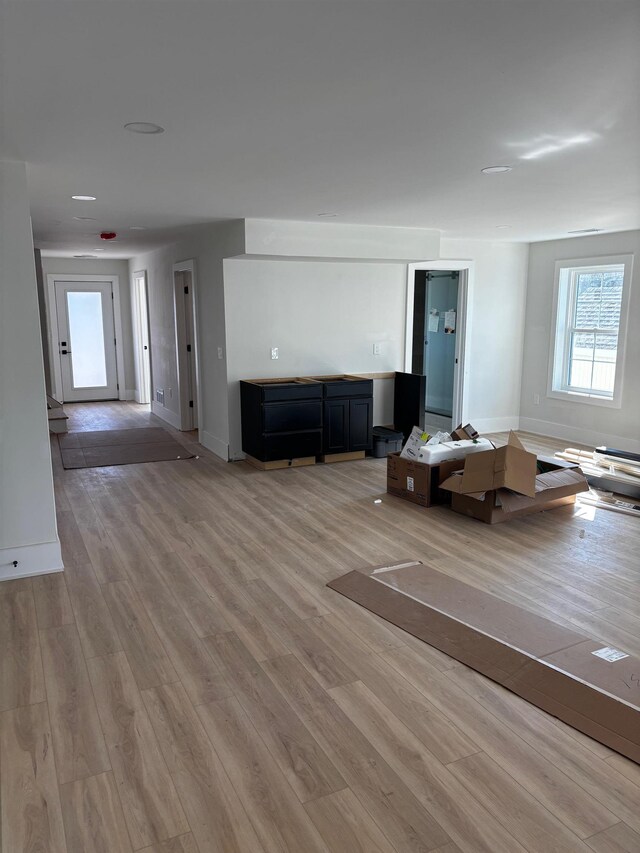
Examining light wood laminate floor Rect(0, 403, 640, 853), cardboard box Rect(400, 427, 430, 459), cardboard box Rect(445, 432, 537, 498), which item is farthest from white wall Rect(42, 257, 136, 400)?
cardboard box Rect(445, 432, 537, 498)

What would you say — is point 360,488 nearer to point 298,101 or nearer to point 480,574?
point 480,574

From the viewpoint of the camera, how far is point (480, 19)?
5.83ft

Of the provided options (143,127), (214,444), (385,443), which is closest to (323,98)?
(143,127)

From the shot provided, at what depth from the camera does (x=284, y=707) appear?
2523mm

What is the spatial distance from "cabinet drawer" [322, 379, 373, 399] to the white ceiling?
2141 mm

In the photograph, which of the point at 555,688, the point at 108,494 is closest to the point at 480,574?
the point at 555,688

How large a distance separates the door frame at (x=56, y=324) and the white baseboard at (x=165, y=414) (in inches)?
60.1

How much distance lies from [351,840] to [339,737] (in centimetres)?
48

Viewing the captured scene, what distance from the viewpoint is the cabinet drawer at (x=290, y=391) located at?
5.95 m

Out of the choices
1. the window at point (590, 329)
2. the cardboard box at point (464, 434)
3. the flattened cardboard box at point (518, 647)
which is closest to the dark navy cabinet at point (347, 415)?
the cardboard box at point (464, 434)

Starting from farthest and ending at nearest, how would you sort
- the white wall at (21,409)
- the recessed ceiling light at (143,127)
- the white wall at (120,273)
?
the white wall at (120,273)
the white wall at (21,409)
the recessed ceiling light at (143,127)

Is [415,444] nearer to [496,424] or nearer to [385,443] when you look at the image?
[385,443]

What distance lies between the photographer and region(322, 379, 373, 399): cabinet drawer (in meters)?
6.28

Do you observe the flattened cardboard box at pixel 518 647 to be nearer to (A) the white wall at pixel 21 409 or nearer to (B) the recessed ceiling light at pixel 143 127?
(A) the white wall at pixel 21 409
